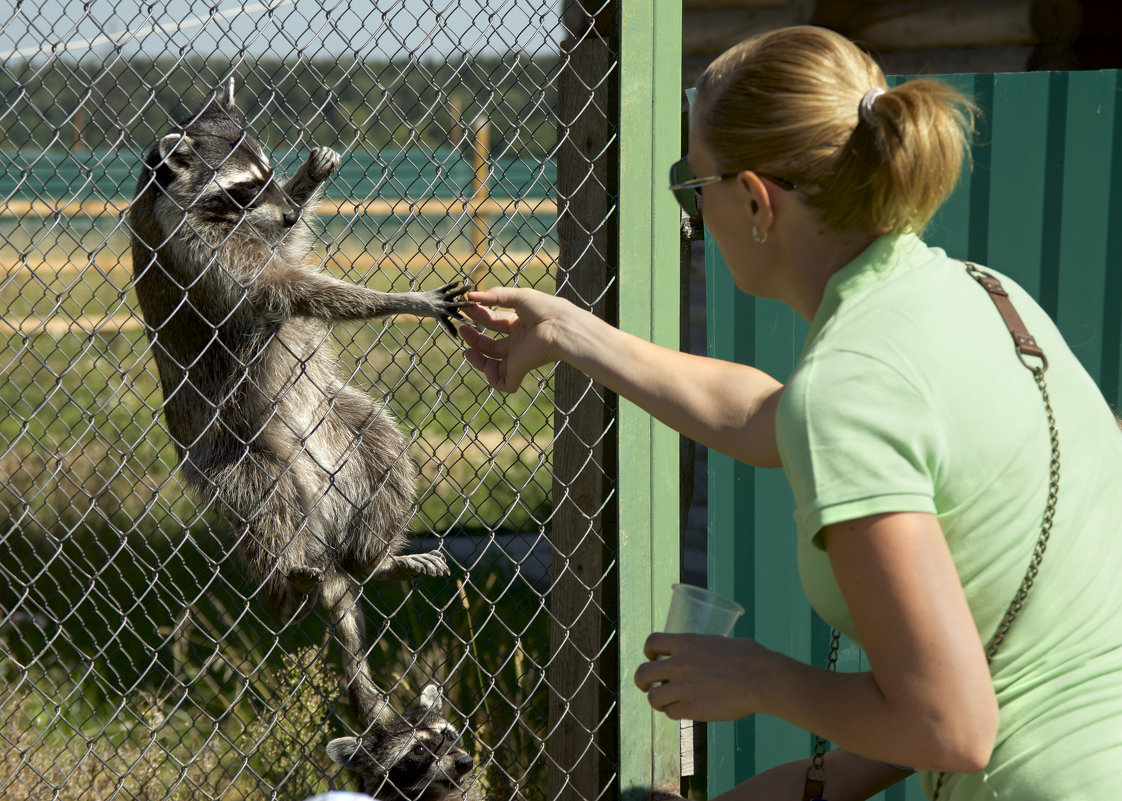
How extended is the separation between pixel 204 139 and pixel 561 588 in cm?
208

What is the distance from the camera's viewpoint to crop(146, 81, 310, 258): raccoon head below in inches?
135

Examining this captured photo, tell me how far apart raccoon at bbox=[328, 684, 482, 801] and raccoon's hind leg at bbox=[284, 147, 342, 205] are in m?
1.93

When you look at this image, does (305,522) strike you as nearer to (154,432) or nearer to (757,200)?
(757,200)

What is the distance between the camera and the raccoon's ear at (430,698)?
11.7ft

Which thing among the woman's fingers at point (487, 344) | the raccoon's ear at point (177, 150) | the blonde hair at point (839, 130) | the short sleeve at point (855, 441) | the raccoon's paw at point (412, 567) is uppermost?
the blonde hair at point (839, 130)

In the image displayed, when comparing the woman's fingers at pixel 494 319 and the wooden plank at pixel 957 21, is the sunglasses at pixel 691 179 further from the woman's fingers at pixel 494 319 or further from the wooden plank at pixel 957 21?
the wooden plank at pixel 957 21

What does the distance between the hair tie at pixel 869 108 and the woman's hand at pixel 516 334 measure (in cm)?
82

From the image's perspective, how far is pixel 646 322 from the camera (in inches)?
110

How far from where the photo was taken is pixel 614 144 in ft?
9.16

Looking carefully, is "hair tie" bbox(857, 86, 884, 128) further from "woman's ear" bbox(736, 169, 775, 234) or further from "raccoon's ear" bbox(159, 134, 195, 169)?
"raccoon's ear" bbox(159, 134, 195, 169)

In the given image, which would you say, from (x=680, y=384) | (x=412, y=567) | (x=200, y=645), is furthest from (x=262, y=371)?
(x=680, y=384)

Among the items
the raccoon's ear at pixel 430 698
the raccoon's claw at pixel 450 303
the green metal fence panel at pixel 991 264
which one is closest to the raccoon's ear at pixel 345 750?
the raccoon's ear at pixel 430 698

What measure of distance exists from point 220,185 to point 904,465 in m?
2.80

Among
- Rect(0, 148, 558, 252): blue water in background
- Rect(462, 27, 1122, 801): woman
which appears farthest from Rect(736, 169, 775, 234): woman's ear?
Rect(0, 148, 558, 252): blue water in background
